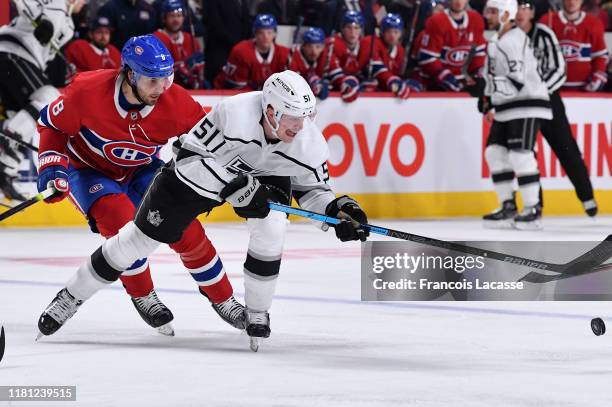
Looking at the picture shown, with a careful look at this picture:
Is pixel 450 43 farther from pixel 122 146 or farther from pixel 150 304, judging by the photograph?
pixel 150 304

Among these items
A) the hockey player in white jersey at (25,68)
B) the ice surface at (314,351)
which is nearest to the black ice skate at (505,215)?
the ice surface at (314,351)

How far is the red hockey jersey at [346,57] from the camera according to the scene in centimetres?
1102

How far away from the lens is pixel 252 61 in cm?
1053

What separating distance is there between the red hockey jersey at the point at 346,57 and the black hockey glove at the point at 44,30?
2518 mm

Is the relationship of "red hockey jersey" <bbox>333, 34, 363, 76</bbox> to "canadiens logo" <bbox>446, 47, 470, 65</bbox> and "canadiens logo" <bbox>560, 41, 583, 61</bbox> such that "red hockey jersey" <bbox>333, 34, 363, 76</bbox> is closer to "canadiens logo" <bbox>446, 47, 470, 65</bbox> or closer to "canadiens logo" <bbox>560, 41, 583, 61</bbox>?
"canadiens logo" <bbox>446, 47, 470, 65</bbox>

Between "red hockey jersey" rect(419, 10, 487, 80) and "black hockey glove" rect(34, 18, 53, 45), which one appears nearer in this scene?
"black hockey glove" rect(34, 18, 53, 45)

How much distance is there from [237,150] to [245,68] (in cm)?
590

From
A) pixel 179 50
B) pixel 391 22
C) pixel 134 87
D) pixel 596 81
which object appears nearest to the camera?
pixel 134 87

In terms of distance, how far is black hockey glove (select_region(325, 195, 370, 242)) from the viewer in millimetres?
4625

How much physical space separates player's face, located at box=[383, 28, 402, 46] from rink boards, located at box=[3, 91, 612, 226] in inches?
26.6

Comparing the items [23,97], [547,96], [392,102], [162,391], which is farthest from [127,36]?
[162,391]

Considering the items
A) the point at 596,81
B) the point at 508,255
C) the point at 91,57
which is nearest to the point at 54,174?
the point at 508,255

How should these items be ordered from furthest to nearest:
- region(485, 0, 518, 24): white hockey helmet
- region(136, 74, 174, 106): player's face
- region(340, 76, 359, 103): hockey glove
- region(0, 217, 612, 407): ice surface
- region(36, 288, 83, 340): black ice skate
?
region(340, 76, 359, 103): hockey glove, region(485, 0, 518, 24): white hockey helmet, region(136, 74, 174, 106): player's face, region(36, 288, 83, 340): black ice skate, region(0, 217, 612, 407): ice surface

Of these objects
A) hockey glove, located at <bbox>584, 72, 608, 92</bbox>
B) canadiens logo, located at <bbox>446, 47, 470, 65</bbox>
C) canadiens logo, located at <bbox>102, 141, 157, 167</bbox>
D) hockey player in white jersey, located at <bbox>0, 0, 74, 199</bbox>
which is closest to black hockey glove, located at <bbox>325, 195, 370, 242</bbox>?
canadiens logo, located at <bbox>102, 141, 157, 167</bbox>
